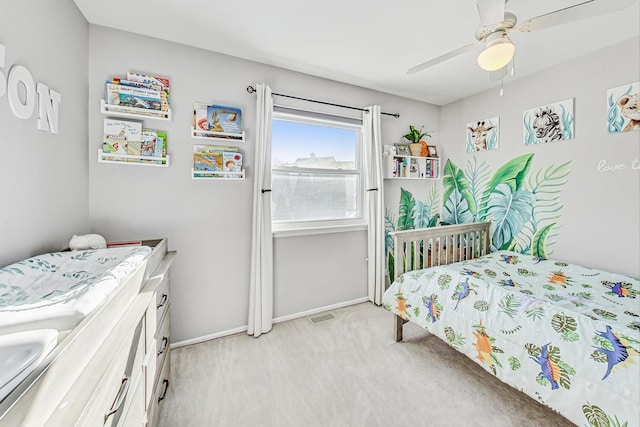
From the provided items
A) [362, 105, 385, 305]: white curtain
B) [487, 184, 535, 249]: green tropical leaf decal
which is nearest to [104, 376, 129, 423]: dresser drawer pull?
[362, 105, 385, 305]: white curtain

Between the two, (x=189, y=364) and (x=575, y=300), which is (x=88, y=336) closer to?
(x=189, y=364)

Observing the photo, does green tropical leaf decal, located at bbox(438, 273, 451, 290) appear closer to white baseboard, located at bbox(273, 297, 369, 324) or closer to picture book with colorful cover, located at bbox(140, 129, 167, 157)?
white baseboard, located at bbox(273, 297, 369, 324)

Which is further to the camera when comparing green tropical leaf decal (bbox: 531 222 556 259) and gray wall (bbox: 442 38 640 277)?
green tropical leaf decal (bbox: 531 222 556 259)

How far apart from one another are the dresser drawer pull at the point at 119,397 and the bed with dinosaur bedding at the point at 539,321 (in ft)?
5.81

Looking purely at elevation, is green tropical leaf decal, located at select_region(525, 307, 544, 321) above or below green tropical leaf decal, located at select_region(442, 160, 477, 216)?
below

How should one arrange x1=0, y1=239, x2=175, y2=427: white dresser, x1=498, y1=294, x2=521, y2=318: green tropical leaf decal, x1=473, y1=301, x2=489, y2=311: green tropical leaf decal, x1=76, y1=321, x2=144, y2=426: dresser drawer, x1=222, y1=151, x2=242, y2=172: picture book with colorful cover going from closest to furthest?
1. x1=0, y1=239, x2=175, y2=427: white dresser
2. x1=76, y1=321, x2=144, y2=426: dresser drawer
3. x1=498, y1=294, x2=521, y2=318: green tropical leaf decal
4. x1=473, y1=301, x2=489, y2=311: green tropical leaf decal
5. x1=222, y1=151, x2=242, y2=172: picture book with colorful cover

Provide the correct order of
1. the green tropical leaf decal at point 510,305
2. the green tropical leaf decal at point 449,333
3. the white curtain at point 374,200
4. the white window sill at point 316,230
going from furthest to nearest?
the white curtain at point 374,200 < the white window sill at point 316,230 < the green tropical leaf decal at point 449,333 < the green tropical leaf decal at point 510,305

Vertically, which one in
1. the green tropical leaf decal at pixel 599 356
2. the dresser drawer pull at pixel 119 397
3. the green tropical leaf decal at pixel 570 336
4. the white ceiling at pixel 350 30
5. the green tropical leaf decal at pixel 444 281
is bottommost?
the green tropical leaf decal at pixel 599 356

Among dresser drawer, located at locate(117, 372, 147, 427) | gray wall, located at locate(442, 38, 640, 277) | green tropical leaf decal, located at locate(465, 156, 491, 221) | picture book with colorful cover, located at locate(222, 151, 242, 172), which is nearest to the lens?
dresser drawer, located at locate(117, 372, 147, 427)

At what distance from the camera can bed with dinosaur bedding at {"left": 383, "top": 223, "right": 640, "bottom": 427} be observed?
3.80 ft

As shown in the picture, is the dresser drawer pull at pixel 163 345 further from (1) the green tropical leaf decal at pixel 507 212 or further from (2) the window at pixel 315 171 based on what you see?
(1) the green tropical leaf decal at pixel 507 212

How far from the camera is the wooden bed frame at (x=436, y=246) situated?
226 centimetres

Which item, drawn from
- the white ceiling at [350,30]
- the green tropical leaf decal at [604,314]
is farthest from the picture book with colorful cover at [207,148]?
the green tropical leaf decal at [604,314]

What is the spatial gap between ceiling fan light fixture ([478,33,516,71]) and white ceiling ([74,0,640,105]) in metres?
0.40
